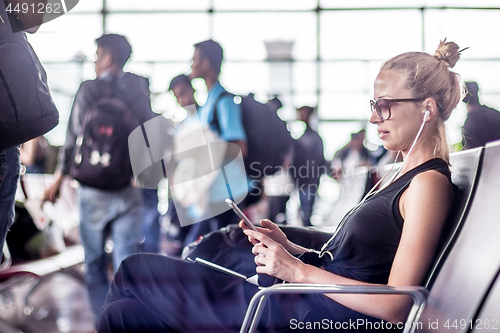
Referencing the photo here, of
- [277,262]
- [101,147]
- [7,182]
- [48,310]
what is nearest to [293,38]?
[101,147]

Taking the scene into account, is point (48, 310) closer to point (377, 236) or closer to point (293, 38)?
point (377, 236)

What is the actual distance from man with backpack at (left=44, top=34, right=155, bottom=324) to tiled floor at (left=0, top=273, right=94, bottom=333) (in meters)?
0.39

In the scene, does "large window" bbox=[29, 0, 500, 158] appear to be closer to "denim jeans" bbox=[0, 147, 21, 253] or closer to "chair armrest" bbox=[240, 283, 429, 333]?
"denim jeans" bbox=[0, 147, 21, 253]

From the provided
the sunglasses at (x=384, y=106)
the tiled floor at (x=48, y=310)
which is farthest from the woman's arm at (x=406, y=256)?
the tiled floor at (x=48, y=310)

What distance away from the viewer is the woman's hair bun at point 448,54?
1.06 m

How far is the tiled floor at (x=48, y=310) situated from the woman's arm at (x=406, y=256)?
1357mm

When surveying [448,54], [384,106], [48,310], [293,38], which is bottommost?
[48,310]

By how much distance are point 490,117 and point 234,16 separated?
3640 mm

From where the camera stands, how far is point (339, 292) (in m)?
0.86

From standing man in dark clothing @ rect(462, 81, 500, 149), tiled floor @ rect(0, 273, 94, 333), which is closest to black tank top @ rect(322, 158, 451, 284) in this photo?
standing man in dark clothing @ rect(462, 81, 500, 149)

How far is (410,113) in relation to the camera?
1066mm

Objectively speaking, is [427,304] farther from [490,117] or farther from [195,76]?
[195,76]

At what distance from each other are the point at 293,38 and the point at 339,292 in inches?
183

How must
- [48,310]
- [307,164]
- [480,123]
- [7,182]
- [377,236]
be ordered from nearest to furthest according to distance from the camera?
[377,236]
[7,182]
[480,123]
[48,310]
[307,164]
